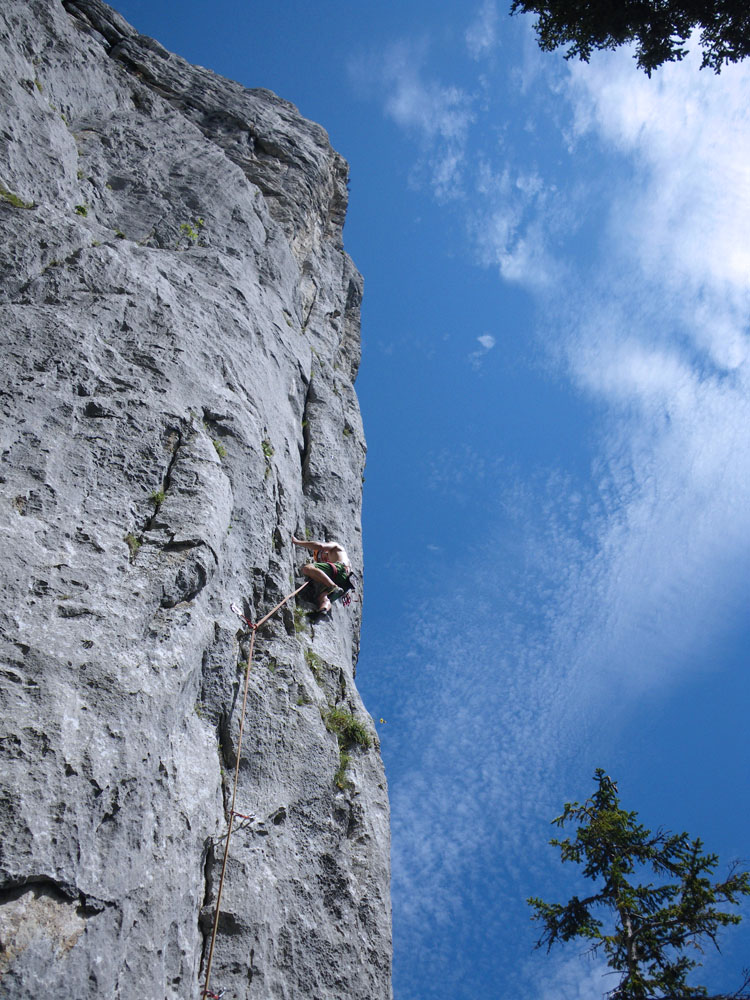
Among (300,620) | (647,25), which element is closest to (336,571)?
(300,620)

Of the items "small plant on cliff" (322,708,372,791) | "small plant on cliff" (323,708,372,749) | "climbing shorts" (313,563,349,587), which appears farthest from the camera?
"climbing shorts" (313,563,349,587)

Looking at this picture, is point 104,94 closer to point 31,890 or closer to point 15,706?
point 15,706

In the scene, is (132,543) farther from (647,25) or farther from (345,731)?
(647,25)

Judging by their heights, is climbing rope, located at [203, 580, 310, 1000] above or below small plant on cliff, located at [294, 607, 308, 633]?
below

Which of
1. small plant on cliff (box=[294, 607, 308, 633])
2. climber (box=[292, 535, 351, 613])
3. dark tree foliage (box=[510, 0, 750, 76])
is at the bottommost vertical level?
small plant on cliff (box=[294, 607, 308, 633])

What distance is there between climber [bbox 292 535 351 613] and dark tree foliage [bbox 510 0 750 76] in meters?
7.92

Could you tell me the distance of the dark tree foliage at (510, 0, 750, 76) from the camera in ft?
30.3

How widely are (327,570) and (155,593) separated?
3.81 m

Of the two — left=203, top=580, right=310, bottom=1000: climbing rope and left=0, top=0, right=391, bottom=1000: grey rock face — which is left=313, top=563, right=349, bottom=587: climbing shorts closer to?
left=0, top=0, right=391, bottom=1000: grey rock face

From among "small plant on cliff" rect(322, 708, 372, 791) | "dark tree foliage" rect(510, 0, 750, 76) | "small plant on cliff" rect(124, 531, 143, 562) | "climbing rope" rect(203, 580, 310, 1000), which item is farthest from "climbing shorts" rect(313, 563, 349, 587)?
"dark tree foliage" rect(510, 0, 750, 76)

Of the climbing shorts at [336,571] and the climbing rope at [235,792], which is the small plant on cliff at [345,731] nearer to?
the climbing rope at [235,792]

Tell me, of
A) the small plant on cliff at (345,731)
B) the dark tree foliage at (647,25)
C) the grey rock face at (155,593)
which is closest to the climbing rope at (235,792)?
the grey rock face at (155,593)

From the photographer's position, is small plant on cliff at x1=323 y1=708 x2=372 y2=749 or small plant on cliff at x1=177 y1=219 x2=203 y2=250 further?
small plant on cliff at x1=177 y1=219 x2=203 y2=250

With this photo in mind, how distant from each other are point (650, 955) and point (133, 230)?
1367 centimetres
